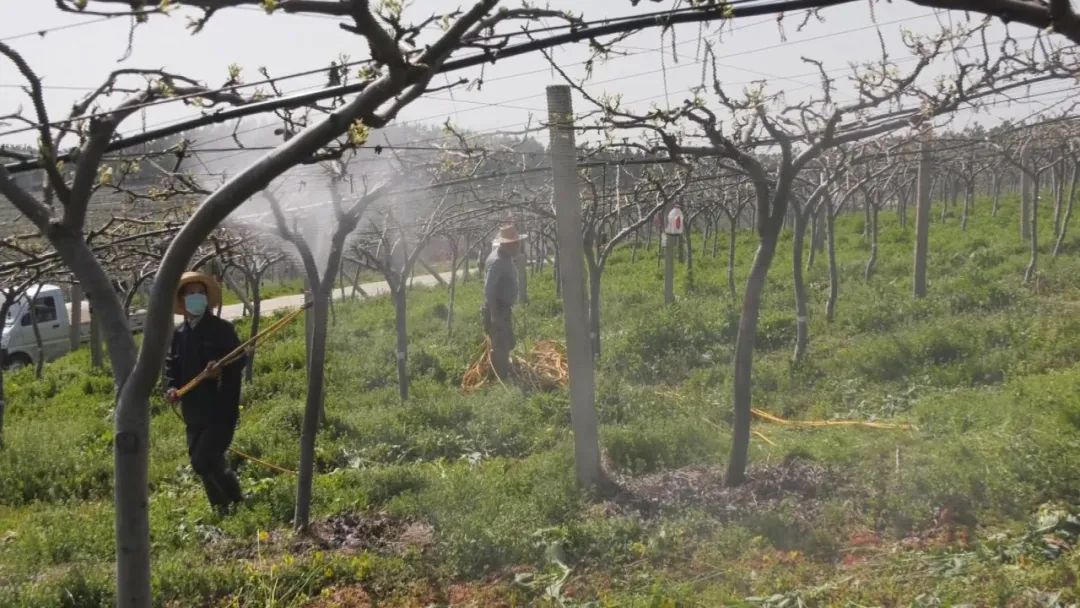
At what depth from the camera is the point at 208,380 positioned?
6.68 m

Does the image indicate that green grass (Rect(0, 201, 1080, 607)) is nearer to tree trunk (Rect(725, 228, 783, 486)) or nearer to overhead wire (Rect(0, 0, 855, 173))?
tree trunk (Rect(725, 228, 783, 486))

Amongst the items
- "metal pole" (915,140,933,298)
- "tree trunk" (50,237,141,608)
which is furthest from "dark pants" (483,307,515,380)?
"tree trunk" (50,237,141,608)

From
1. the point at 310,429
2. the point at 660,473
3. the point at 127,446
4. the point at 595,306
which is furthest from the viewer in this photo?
the point at 595,306

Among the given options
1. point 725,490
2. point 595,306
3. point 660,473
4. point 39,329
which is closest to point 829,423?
point 660,473

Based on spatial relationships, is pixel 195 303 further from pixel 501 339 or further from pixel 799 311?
pixel 799 311

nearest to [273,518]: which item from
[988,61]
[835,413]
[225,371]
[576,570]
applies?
[225,371]

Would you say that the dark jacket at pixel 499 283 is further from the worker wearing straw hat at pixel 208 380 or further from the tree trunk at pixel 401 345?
the worker wearing straw hat at pixel 208 380

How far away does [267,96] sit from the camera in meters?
4.95

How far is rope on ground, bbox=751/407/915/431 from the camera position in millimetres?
7727

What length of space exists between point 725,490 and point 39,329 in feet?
59.6

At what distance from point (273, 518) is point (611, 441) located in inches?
103

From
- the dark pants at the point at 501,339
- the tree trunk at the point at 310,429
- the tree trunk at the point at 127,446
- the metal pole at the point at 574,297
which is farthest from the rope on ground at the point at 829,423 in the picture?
the tree trunk at the point at 127,446

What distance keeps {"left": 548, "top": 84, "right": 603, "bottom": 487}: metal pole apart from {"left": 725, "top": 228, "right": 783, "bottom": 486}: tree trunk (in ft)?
3.21

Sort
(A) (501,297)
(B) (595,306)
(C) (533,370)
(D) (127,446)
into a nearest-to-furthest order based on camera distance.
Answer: (D) (127,446) → (B) (595,306) → (C) (533,370) → (A) (501,297)
